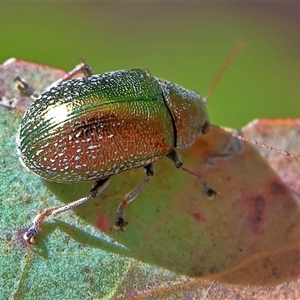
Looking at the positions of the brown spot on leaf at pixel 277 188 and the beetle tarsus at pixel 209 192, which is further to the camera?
the brown spot on leaf at pixel 277 188

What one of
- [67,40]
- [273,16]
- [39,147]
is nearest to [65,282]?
[39,147]

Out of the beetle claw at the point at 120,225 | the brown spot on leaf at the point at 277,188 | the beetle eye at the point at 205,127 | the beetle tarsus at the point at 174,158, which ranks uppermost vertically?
the beetle eye at the point at 205,127

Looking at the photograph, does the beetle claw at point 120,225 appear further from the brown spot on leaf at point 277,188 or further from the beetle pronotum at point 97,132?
the brown spot on leaf at point 277,188

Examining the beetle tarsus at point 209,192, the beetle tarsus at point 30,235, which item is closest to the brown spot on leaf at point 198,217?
the beetle tarsus at point 209,192

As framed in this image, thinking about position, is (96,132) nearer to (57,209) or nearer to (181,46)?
(57,209)

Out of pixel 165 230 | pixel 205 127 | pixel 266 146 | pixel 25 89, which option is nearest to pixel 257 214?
pixel 266 146
